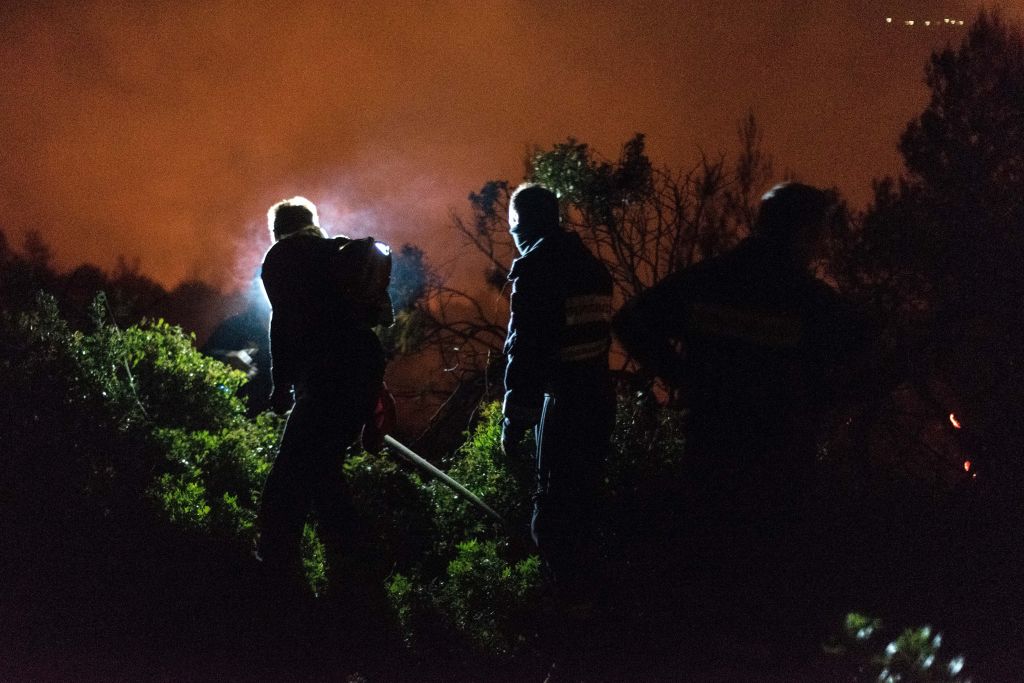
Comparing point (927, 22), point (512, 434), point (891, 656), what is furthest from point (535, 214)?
point (927, 22)

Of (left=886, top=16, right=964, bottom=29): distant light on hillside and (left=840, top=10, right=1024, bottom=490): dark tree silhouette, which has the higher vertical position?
(left=886, top=16, right=964, bottom=29): distant light on hillside

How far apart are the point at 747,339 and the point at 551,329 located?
98 centimetres

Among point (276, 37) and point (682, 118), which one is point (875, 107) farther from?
point (276, 37)

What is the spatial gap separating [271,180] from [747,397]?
703cm

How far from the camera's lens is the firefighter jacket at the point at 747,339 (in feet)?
7.95

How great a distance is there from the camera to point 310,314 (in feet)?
10.8

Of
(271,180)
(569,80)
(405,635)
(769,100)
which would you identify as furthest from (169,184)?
(405,635)

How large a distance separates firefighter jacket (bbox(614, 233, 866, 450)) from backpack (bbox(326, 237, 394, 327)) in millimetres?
1274

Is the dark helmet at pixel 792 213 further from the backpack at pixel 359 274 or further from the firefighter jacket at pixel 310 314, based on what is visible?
the firefighter jacket at pixel 310 314

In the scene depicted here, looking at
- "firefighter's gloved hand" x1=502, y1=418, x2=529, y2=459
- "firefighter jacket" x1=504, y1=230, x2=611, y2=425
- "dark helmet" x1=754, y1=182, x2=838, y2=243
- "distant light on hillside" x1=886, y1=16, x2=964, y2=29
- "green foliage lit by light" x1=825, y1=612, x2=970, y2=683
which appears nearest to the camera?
"green foliage lit by light" x1=825, y1=612, x2=970, y2=683

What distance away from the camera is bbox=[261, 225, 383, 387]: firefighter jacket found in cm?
328

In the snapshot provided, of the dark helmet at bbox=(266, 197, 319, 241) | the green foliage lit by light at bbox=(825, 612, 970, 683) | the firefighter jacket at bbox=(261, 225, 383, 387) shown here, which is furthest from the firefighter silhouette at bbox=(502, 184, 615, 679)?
the green foliage lit by light at bbox=(825, 612, 970, 683)

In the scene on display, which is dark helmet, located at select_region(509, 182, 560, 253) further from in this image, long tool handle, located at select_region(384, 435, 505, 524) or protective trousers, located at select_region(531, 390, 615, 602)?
long tool handle, located at select_region(384, 435, 505, 524)

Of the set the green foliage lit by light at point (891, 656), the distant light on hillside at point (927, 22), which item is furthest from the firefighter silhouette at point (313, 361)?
the distant light on hillside at point (927, 22)
